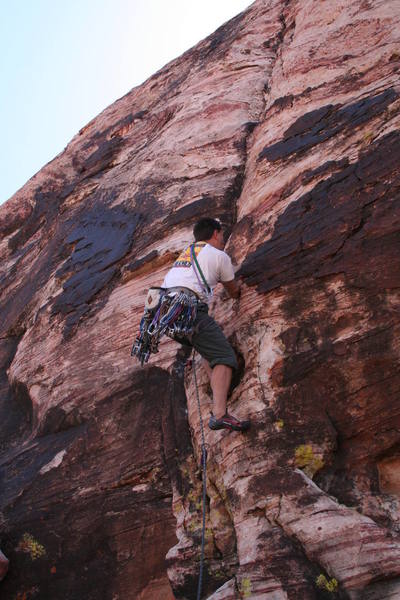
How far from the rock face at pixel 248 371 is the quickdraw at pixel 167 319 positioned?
2.25 feet

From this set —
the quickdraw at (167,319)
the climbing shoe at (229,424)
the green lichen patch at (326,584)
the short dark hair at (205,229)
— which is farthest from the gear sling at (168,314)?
the green lichen patch at (326,584)

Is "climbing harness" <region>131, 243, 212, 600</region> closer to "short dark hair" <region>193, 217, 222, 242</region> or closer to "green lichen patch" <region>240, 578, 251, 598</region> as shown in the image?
"short dark hair" <region>193, 217, 222, 242</region>

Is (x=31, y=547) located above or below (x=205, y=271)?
below

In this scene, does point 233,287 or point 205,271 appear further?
point 233,287

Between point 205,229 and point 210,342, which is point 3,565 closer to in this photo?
point 210,342

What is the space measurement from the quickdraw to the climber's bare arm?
0.52m

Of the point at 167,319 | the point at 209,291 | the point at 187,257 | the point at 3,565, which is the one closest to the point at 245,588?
the point at 167,319

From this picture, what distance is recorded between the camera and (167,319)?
613cm

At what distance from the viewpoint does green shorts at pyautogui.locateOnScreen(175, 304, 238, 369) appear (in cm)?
596

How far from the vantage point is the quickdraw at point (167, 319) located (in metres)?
6.13

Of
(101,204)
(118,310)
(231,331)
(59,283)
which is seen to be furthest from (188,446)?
(101,204)

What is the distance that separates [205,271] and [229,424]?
69.1 inches

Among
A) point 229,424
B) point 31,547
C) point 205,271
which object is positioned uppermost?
point 205,271

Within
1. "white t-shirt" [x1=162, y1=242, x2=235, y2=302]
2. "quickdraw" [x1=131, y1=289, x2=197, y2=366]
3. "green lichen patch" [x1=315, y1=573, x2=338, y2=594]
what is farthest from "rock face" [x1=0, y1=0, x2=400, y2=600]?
"quickdraw" [x1=131, y1=289, x2=197, y2=366]
